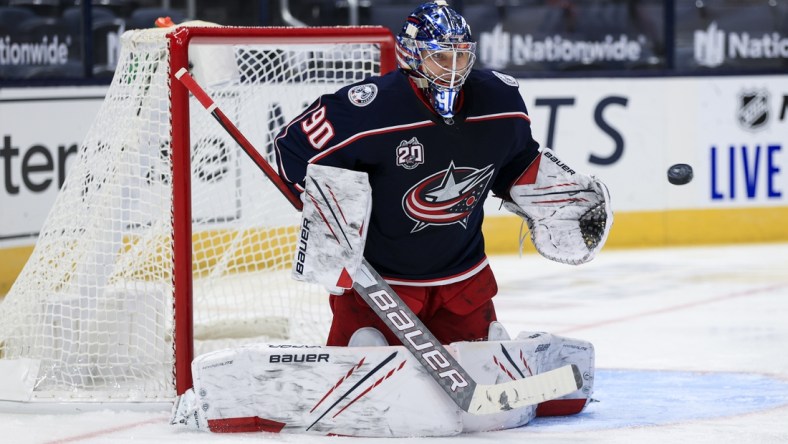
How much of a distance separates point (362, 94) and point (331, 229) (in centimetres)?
31

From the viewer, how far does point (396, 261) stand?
3.27 meters

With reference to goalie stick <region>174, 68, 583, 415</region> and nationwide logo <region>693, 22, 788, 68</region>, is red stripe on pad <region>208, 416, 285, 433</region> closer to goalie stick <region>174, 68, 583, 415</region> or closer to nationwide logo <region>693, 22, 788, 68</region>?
goalie stick <region>174, 68, 583, 415</region>

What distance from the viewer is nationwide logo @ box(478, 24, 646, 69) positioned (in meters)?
7.08

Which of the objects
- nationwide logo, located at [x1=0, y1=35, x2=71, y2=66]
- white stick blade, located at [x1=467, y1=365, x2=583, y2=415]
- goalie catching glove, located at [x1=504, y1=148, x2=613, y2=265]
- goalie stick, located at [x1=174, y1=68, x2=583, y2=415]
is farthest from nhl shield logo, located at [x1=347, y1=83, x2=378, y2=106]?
nationwide logo, located at [x1=0, y1=35, x2=71, y2=66]

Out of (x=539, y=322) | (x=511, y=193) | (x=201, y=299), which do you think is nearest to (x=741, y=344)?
(x=539, y=322)

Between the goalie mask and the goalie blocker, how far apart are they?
551mm

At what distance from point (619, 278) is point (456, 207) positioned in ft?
9.50

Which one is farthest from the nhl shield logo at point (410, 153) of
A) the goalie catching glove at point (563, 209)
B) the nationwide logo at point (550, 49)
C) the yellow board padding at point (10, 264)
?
the nationwide logo at point (550, 49)

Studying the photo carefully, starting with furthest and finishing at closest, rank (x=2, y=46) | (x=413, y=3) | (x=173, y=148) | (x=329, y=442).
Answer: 1. (x=413, y=3)
2. (x=2, y=46)
3. (x=173, y=148)
4. (x=329, y=442)

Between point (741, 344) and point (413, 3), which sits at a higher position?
point (413, 3)

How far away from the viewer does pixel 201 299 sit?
14.0ft

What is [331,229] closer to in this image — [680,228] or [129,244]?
[129,244]

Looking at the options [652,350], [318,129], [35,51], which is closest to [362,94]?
[318,129]

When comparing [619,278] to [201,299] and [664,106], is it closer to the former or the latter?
[664,106]
